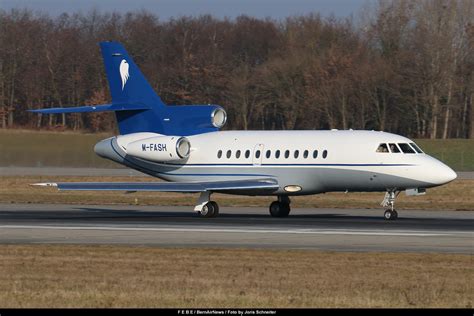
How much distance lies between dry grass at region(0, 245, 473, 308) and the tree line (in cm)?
5398

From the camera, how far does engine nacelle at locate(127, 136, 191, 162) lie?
38.5 m

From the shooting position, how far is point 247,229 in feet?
98.9

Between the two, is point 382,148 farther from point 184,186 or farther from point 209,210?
point 184,186

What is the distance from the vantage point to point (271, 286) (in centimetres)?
1802

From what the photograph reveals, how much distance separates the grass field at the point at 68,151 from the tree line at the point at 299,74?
8.42 meters

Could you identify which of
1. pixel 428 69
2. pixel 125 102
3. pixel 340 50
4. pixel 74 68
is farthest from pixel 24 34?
pixel 125 102

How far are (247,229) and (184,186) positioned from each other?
21.2ft

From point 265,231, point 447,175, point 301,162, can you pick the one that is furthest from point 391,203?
point 265,231

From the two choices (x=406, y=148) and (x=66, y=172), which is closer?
(x=406, y=148)

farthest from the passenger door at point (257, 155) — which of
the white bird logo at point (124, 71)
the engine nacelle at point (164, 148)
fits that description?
the white bird logo at point (124, 71)

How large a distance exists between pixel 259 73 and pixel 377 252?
61082 millimetres

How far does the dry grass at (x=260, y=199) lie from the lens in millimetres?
44062

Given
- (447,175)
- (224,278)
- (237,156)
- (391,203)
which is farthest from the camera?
(237,156)

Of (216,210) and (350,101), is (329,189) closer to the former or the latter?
(216,210)
